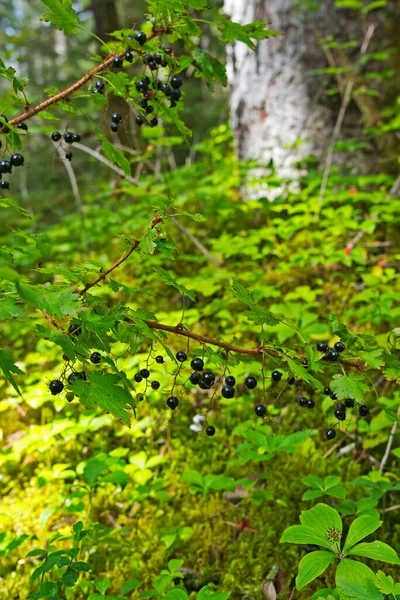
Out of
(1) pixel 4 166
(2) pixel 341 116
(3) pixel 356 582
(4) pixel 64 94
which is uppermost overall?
(2) pixel 341 116

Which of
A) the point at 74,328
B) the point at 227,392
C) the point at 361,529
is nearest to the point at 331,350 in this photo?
the point at 227,392

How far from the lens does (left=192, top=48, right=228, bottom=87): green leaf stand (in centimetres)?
167

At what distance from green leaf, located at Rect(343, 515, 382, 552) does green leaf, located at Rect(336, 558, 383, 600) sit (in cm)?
8

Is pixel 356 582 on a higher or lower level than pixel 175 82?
lower

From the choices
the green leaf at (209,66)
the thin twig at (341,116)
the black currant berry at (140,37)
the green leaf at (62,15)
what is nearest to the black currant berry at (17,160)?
the green leaf at (62,15)

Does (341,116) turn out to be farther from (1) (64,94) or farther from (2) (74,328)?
(2) (74,328)

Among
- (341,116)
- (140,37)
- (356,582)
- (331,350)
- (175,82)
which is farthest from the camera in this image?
(341,116)

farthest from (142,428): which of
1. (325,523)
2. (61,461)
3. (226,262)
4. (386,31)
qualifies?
(386,31)

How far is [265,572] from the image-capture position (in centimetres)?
213

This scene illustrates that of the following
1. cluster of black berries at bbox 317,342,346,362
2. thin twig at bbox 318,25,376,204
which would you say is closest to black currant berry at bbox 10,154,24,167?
cluster of black berries at bbox 317,342,346,362

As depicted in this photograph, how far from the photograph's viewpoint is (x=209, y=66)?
168cm

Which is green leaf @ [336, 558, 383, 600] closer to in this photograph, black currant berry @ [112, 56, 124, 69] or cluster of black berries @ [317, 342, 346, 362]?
cluster of black berries @ [317, 342, 346, 362]

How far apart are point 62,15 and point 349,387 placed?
1.68 meters

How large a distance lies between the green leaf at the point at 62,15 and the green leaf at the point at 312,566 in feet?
6.86
